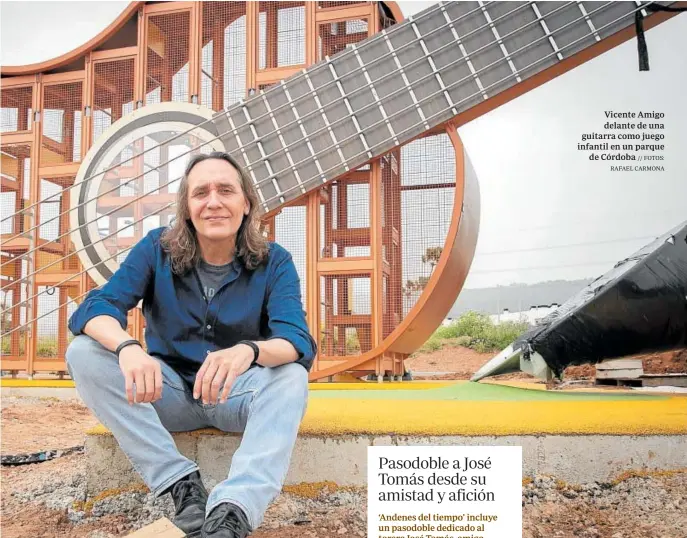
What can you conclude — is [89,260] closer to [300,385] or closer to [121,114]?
[121,114]

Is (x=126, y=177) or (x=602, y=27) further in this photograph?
(x=126, y=177)

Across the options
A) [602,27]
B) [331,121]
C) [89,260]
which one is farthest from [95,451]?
[602,27]

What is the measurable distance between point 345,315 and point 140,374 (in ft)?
4.88

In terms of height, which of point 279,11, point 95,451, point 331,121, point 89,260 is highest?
point 279,11

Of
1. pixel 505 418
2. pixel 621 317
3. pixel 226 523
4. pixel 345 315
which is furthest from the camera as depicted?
pixel 345 315

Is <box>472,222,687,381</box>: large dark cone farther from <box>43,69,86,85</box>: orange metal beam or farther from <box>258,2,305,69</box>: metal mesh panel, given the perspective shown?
<box>43,69,86,85</box>: orange metal beam

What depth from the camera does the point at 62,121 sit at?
240cm

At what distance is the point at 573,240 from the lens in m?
1.68

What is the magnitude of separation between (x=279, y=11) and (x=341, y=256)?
96 centimetres

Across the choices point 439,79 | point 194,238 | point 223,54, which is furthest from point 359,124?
point 194,238

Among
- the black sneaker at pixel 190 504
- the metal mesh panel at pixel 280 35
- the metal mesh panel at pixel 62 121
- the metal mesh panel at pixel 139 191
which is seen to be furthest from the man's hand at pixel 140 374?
the metal mesh panel at pixel 280 35

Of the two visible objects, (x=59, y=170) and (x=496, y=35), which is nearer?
(x=496, y=35)

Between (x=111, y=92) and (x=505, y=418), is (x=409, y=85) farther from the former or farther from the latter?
(x=505, y=418)

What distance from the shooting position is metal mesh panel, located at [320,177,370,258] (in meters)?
2.47
